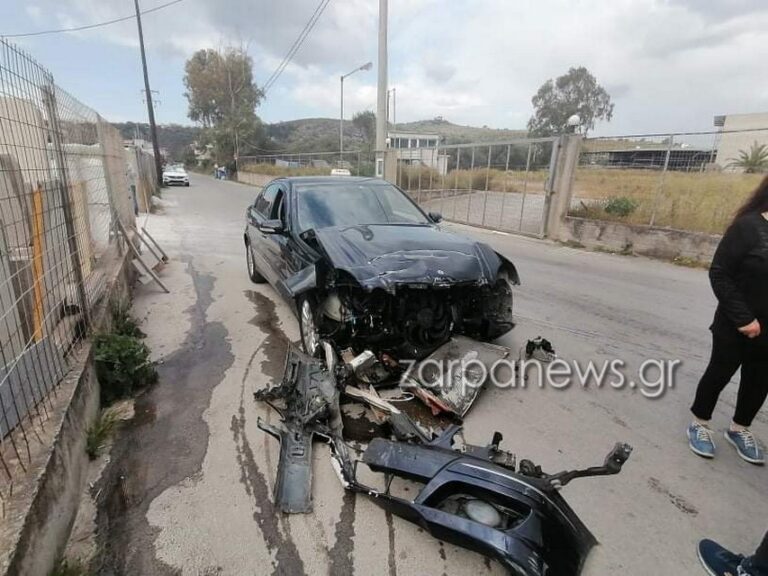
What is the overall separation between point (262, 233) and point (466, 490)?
4132mm

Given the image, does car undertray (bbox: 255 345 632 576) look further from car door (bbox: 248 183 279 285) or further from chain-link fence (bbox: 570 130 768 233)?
chain-link fence (bbox: 570 130 768 233)

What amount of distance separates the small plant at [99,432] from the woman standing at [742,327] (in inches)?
148

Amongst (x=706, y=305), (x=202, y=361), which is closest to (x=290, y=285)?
(x=202, y=361)

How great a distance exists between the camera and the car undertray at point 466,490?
5.61 ft

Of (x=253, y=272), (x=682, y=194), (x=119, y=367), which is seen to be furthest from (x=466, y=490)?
(x=682, y=194)

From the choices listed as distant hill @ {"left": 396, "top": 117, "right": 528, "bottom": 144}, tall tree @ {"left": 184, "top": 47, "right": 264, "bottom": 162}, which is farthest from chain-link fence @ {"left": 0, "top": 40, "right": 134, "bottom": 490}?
tall tree @ {"left": 184, "top": 47, "right": 264, "bottom": 162}

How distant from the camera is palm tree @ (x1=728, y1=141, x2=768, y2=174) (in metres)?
9.27

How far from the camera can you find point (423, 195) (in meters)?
15.2

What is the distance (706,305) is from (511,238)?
5427 mm

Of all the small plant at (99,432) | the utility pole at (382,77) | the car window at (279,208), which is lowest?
the small plant at (99,432)

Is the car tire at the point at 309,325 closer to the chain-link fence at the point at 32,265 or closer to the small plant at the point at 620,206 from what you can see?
the chain-link fence at the point at 32,265

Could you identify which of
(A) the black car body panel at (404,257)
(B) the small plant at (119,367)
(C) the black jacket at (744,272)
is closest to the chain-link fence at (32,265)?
(B) the small plant at (119,367)

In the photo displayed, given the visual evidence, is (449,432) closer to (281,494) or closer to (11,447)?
(281,494)

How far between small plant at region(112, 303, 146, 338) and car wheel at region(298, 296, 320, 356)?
5.80 feet
